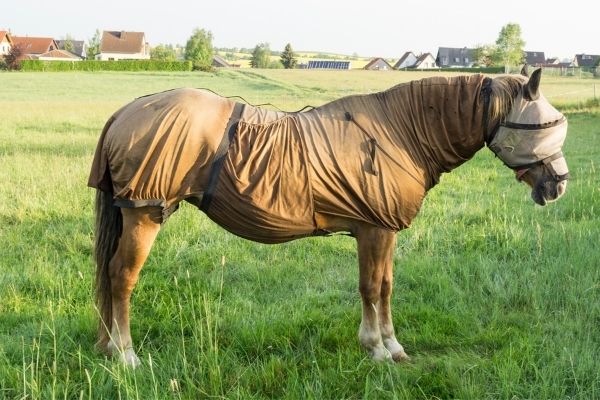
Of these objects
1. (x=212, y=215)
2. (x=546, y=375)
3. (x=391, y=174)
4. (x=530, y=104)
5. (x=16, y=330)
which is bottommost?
(x=16, y=330)

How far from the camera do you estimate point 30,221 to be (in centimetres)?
636

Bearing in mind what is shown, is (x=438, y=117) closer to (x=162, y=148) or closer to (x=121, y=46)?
(x=162, y=148)

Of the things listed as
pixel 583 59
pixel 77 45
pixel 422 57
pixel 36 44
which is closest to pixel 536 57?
pixel 583 59

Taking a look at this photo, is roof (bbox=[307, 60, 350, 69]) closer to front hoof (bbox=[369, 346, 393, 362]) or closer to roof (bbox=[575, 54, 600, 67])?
roof (bbox=[575, 54, 600, 67])

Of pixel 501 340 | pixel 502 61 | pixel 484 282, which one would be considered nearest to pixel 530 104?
pixel 501 340

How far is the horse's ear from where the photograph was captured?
313 centimetres

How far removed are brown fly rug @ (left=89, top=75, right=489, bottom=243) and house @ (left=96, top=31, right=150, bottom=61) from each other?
11473 centimetres

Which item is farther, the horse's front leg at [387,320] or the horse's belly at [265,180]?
the horse's front leg at [387,320]

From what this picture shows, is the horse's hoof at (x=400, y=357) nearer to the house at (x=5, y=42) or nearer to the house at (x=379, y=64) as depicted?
the house at (x=5, y=42)

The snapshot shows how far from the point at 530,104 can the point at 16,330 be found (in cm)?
383

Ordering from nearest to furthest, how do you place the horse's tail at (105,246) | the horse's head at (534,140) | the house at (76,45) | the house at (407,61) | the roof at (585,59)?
1. the horse's head at (534,140)
2. the horse's tail at (105,246)
3. the roof at (585,59)
4. the house at (407,61)
5. the house at (76,45)

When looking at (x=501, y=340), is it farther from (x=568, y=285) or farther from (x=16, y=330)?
(x=16, y=330)

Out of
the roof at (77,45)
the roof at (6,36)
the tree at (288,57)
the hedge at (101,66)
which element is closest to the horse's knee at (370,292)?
the hedge at (101,66)

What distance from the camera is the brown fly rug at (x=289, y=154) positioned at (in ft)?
10.5
